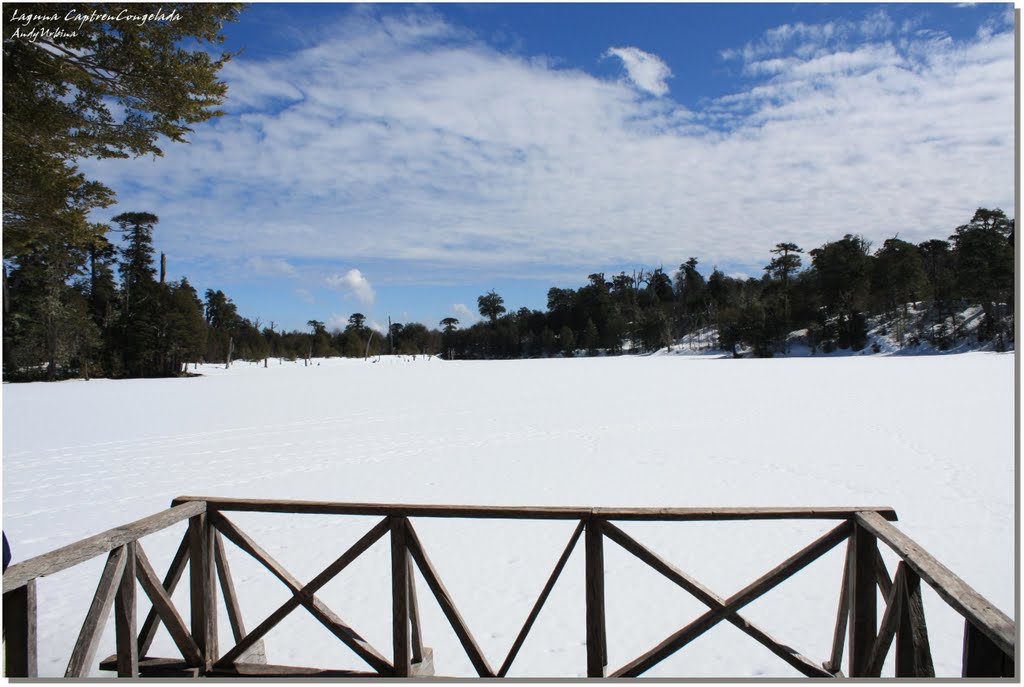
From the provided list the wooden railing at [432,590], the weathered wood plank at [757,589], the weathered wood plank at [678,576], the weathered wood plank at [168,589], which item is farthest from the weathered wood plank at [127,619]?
the weathered wood plank at [757,589]

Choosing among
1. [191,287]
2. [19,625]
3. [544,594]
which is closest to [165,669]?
[19,625]

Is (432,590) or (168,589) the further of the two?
(168,589)

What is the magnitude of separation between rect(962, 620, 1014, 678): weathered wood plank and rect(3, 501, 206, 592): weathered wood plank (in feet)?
12.3

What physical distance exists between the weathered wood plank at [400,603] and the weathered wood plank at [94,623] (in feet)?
4.84

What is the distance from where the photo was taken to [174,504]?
3.84 m

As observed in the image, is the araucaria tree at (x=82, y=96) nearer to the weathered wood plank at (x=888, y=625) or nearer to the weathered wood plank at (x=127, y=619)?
the weathered wood plank at (x=127, y=619)

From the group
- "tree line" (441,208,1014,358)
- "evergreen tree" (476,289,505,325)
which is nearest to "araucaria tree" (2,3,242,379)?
"tree line" (441,208,1014,358)

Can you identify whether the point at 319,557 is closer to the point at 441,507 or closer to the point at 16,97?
the point at 441,507

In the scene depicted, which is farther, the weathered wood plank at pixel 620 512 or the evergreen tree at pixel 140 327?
the evergreen tree at pixel 140 327

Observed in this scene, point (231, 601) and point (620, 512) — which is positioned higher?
point (620, 512)

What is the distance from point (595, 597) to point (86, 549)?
2.72 metres

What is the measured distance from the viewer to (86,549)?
9.59 feet

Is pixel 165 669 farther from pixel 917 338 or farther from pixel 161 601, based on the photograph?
pixel 917 338

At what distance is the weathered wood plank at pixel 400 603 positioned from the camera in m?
3.55
